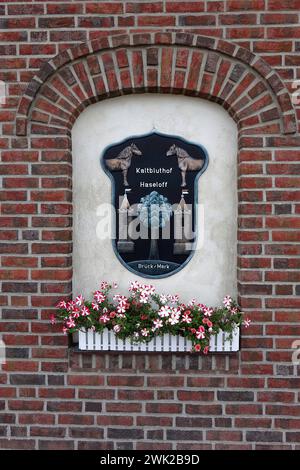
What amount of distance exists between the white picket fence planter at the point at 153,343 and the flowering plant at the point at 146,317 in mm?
65

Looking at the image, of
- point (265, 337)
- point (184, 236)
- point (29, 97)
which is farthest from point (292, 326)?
point (29, 97)

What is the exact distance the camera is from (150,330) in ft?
8.22

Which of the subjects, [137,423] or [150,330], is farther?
[137,423]

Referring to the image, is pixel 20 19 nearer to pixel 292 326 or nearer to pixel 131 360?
pixel 131 360

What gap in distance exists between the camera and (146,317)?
8.26 feet

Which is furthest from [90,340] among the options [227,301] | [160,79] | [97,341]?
[160,79]

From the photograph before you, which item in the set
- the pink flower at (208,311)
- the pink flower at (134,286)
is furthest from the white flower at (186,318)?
the pink flower at (134,286)

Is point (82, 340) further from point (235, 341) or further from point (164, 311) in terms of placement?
point (235, 341)

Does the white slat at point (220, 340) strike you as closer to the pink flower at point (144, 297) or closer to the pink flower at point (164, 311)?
the pink flower at point (164, 311)

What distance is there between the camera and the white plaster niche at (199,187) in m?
2.70

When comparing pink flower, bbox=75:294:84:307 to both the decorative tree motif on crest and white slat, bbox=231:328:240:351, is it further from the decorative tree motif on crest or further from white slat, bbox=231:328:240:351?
white slat, bbox=231:328:240:351

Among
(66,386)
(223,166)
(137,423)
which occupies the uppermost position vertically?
(223,166)

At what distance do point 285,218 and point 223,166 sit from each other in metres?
0.51

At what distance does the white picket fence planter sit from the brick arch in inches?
47.8
